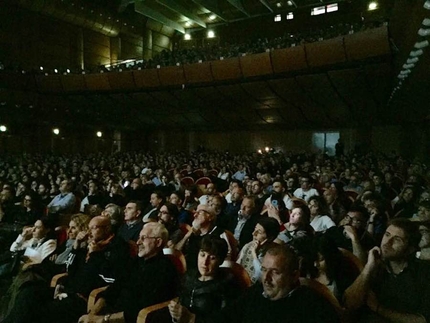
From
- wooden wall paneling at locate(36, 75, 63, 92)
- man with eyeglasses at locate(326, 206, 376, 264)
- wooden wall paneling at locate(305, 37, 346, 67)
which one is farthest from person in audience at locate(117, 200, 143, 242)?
wooden wall paneling at locate(36, 75, 63, 92)

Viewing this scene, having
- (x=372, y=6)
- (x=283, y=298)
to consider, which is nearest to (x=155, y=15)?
(x=372, y=6)

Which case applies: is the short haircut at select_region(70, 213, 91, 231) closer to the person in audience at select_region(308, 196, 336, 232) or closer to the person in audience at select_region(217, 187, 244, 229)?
the person in audience at select_region(217, 187, 244, 229)

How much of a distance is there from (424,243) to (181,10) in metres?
21.3

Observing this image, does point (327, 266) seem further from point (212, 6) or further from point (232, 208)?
point (212, 6)

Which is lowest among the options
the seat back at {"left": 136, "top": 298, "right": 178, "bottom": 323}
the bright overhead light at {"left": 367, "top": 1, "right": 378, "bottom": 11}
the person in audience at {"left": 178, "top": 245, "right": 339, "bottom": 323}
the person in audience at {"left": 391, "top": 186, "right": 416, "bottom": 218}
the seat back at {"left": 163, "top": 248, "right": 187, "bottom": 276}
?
the seat back at {"left": 136, "top": 298, "right": 178, "bottom": 323}

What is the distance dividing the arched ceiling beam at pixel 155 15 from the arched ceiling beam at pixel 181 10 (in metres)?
0.96

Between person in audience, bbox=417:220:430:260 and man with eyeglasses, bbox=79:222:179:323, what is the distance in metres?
1.55

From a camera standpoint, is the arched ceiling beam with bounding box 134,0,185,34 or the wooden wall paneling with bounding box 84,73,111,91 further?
the arched ceiling beam with bounding box 134,0,185,34

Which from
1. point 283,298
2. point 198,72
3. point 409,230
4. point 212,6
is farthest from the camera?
point 212,6

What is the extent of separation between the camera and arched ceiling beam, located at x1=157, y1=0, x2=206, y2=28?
20.8 metres

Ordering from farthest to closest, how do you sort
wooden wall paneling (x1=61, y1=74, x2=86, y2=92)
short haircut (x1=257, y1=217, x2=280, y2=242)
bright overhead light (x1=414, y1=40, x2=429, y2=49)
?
Result: wooden wall paneling (x1=61, y1=74, x2=86, y2=92), bright overhead light (x1=414, y1=40, x2=429, y2=49), short haircut (x1=257, y1=217, x2=280, y2=242)

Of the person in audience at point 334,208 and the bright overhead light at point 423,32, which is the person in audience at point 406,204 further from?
the bright overhead light at point 423,32

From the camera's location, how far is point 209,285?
223 cm

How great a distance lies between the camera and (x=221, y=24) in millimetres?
23359
